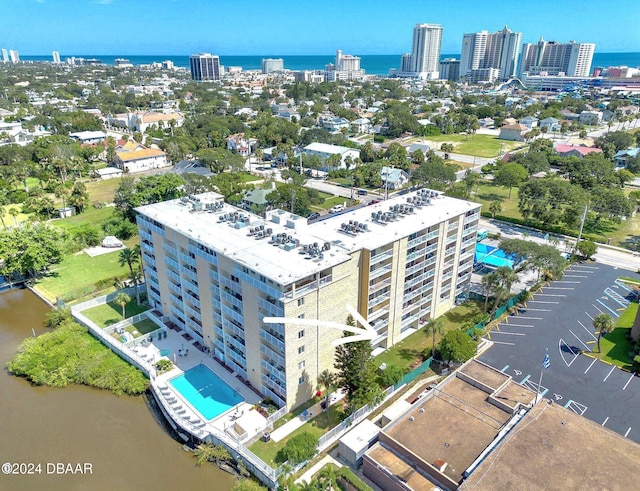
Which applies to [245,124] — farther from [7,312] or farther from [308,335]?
[308,335]

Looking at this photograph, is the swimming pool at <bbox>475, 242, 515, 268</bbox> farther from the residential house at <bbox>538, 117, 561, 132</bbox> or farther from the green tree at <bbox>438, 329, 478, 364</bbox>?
the residential house at <bbox>538, 117, 561, 132</bbox>

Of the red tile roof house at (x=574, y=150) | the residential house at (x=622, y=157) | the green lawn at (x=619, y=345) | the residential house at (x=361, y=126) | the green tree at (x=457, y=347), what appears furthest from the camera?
the residential house at (x=361, y=126)

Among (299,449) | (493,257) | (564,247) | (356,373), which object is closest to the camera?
(299,449)

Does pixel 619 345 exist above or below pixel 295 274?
below

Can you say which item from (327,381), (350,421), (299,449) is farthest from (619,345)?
(299,449)

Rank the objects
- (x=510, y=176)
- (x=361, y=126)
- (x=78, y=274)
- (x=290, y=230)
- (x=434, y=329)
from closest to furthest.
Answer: (x=434, y=329) → (x=290, y=230) → (x=78, y=274) → (x=510, y=176) → (x=361, y=126)

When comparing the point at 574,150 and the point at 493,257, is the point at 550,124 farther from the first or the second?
the point at 493,257

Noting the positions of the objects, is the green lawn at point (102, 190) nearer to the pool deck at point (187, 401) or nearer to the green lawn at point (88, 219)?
the green lawn at point (88, 219)

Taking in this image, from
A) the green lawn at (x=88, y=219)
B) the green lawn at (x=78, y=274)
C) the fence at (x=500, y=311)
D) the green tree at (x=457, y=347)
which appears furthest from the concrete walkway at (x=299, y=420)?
the green lawn at (x=88, y=219)
